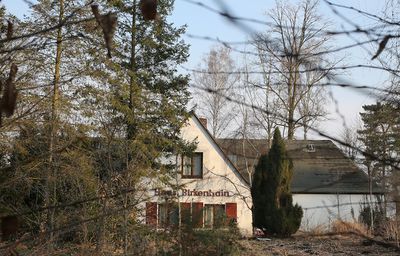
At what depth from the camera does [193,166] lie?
31594 mm

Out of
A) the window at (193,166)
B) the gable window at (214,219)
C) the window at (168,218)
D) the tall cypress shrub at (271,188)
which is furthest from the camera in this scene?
the window at (193,166)

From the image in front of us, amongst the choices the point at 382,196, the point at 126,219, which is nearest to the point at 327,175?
the point at 382,196

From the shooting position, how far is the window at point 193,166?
30.8 meters

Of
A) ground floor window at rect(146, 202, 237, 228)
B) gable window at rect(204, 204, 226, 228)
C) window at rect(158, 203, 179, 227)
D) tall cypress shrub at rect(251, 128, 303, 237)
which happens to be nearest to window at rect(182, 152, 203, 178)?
tall cypress shrub at rect(251, 128, 303, 237)

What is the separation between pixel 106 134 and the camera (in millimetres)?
14562

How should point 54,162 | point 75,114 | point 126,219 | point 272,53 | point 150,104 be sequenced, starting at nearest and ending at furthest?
point 272,53 < point 126,219 < point 54,162 < point 75,114 < point 150,104

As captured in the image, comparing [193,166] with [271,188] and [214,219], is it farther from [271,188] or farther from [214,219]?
[214,219]

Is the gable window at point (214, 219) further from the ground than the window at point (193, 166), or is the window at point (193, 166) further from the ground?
the window at point (193, 166)

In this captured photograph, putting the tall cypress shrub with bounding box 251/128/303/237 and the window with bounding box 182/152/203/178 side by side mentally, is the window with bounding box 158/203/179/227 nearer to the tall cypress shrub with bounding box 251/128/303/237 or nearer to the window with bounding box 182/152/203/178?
the tall cypress shrub with bounding box 251/128/303/237

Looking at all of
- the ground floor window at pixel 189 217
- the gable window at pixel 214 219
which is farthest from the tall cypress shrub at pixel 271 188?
the gable window at pixel 214 219

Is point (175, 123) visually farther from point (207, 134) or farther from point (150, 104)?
point (207, 134)

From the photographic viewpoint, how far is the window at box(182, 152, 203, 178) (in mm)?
30797

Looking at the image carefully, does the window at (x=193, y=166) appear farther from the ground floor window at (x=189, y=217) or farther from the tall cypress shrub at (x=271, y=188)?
the ground floor window at (x=189, y=217)

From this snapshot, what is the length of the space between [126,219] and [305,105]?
25.4ft
